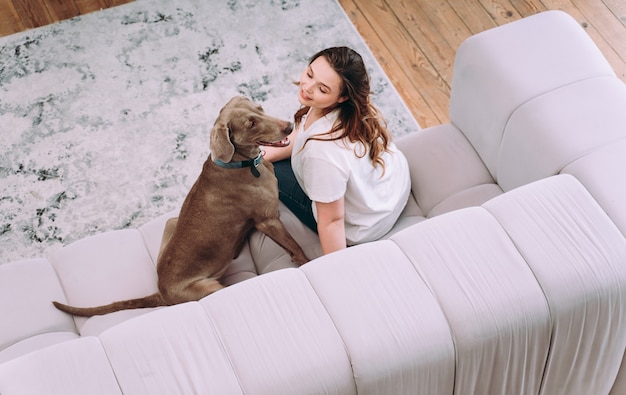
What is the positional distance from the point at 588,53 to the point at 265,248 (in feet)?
3.29

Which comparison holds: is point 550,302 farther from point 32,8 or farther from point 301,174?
point 32,8

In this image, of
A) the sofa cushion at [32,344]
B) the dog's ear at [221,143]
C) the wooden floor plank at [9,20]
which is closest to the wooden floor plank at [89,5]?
the wooden floor plank at [9,20]

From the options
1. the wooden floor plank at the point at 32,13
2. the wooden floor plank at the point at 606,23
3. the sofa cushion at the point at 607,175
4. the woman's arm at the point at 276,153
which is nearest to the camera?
the sofa cushion at the point at 607,175

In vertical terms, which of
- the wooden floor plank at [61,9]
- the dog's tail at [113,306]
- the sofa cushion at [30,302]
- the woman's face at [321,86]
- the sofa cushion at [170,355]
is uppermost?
the woman's face at [321,86]

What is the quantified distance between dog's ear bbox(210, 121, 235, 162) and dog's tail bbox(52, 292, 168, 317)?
1.33ft

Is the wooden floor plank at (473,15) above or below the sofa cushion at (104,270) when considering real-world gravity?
below

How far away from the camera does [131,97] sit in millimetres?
3094

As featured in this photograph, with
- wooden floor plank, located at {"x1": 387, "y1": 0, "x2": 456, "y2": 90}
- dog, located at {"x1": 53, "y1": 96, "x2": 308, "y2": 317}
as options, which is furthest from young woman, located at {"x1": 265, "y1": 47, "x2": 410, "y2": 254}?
wooden floor plank, located at {"x1": 387, "y1": 0, "x2": 456, "y2": 90}

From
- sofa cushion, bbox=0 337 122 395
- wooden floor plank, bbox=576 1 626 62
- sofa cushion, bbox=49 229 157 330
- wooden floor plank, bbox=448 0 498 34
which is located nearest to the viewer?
sofa cushion, bbox=0 337 122 395

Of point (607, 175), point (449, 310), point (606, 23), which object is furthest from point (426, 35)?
point (449, 310)

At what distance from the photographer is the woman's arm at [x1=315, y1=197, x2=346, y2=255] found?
6.23 ft

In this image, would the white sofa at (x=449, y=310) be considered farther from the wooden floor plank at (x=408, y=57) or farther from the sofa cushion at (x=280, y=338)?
the wooden floor plank at (x=408, y=57)

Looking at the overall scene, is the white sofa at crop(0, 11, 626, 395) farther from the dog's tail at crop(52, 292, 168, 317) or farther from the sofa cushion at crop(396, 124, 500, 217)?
the sofa cushion at crop(396, 124, 500, 217)

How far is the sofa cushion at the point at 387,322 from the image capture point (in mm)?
1537
